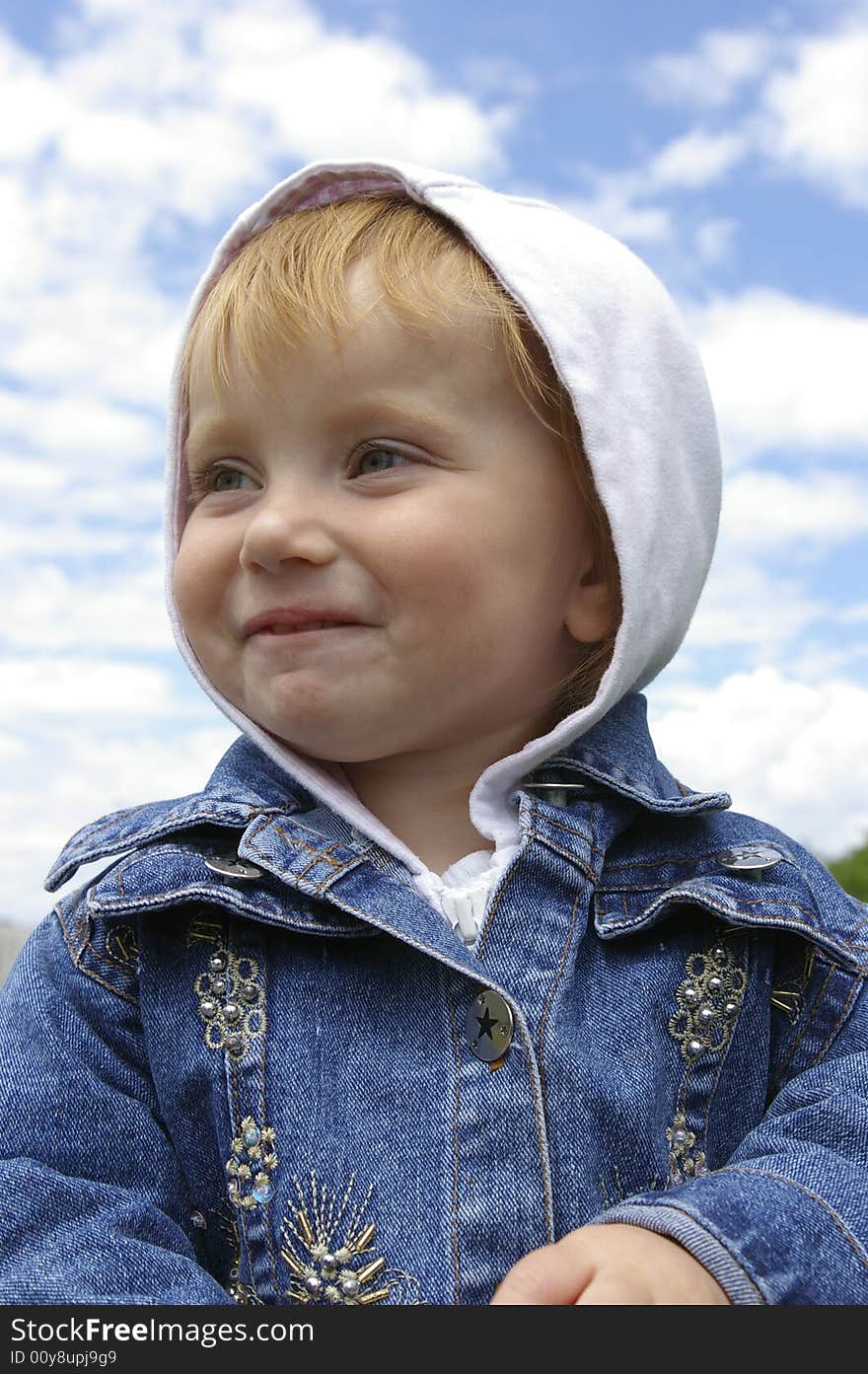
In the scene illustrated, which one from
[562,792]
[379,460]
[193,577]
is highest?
[379,460]

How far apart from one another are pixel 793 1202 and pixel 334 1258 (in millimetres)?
553

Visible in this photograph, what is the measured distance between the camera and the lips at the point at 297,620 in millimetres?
1793

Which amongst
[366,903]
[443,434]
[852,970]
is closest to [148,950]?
[366,903]

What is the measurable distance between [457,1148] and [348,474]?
874 millimetres

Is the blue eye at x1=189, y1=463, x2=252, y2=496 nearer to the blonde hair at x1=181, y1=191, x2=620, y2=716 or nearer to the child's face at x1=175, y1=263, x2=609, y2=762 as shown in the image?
the child's face at x1=175, y1=263, x2=609, y2=762

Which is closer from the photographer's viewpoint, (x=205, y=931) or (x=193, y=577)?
(x=205, y=931)

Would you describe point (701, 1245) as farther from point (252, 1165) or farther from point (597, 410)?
point (597, 410)

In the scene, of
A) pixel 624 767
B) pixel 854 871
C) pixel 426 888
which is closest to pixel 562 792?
pixel 624 767

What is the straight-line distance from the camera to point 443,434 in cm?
179

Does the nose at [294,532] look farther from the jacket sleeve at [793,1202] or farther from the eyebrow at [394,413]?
the jacket sleeve at [793,1202]

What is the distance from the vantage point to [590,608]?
6.53ft

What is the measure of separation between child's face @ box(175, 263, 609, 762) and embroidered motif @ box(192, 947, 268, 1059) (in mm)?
325

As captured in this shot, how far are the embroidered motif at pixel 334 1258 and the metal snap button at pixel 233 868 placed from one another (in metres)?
0.39

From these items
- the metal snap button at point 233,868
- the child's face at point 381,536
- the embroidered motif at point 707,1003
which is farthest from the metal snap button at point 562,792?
the metal snap button at point 233,868
